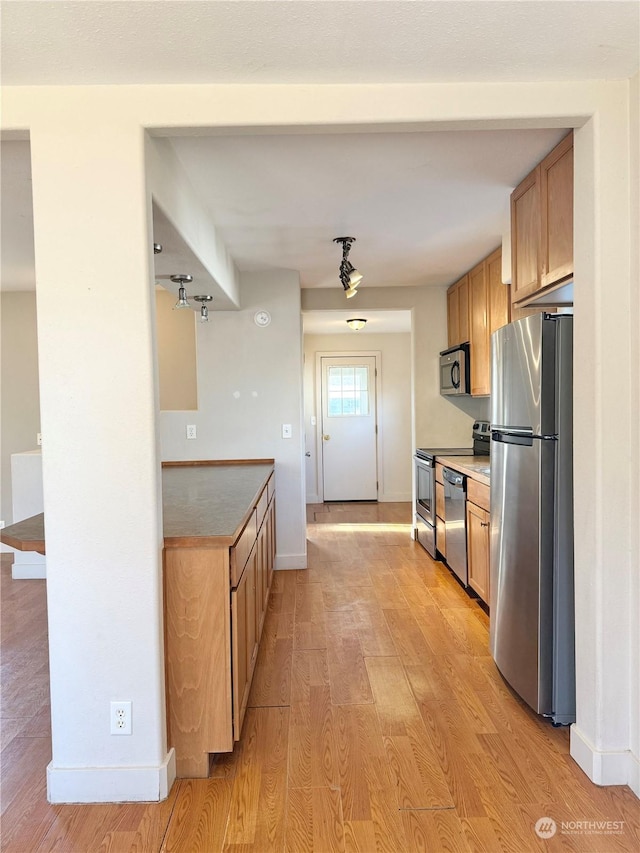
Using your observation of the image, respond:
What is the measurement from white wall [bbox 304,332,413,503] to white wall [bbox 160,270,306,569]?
10.5 ft

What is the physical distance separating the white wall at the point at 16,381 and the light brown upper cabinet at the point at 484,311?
3.89 m

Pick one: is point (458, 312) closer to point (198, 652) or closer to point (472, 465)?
point (472, 465)

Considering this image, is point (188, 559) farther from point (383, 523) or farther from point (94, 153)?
point (383, 523)

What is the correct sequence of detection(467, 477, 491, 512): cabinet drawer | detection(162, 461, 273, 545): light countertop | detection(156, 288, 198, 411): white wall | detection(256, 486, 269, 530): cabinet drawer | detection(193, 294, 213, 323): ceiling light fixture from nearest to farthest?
detection(162, 461, 273, 545): light countertop
detection(256, 486, 269, 530): cabinet drawer
detection(467, 477, 491, 512): cabinet drawer
detection(193, 294, 213, 323): ceiling light fixture
detection(156, 288, 198, 411): white wall

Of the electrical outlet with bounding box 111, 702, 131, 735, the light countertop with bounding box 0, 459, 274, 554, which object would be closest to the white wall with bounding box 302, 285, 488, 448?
the light countertop with bounding box 0, 459, 274, 554

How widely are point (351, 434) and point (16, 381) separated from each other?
4.16 m

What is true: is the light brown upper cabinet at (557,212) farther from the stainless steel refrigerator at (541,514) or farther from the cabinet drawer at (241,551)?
the cabinet drawer at (241,551)

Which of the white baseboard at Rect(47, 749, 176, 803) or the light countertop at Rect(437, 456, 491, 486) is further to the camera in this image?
the light countertop at Rect(437, 456, 491, 486)

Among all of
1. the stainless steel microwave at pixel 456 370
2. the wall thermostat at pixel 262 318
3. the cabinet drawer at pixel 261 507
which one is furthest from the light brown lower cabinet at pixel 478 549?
the wall thermostat at pixel 262 318

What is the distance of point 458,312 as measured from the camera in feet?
Result: 15.7

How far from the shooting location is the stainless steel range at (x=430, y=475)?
466cm

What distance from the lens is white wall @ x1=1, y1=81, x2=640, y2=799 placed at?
5.90ft
